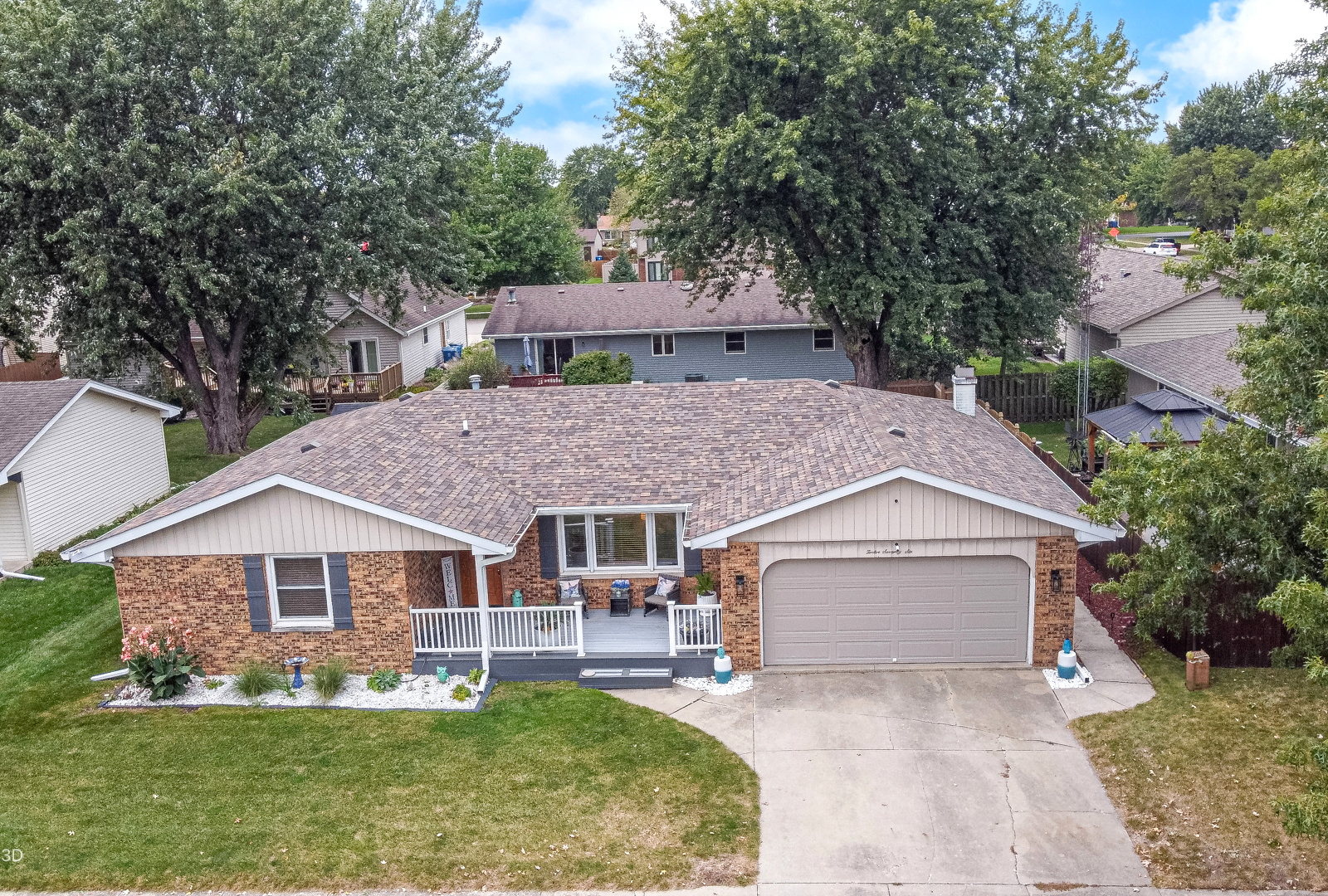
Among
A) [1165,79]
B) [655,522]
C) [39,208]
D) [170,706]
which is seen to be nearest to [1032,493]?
[655,522]

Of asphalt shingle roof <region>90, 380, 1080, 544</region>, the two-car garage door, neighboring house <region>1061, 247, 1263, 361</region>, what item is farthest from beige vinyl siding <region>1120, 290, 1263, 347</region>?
the two-car garage door

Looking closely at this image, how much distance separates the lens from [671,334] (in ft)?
129

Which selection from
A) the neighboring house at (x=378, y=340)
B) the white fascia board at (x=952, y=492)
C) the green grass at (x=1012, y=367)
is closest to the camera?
the white fascia board at (x=952, y=492)

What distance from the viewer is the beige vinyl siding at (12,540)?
21391mm

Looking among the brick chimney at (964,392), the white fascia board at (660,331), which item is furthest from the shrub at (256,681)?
the white fascia board at (660,331)

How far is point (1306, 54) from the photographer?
15.5 m

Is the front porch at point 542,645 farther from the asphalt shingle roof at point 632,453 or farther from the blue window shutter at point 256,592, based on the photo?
the blue window shutter at point 256,592

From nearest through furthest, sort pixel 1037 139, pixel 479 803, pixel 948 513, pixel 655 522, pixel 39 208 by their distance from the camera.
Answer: pixel 479 803, pixel 948 513, pixel 655 522, pixel 39 208, pixel 1037 139

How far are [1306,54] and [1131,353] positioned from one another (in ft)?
49.0

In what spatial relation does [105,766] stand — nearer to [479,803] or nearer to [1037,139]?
[479,803]

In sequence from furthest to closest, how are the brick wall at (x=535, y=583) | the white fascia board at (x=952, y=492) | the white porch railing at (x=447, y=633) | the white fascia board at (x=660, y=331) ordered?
the white fascia board at (x=660, y=331), the brick wall at (x=535, y=583), the white porch railing at (x=447, y=633), the white fascia board at (x=952, y=492)

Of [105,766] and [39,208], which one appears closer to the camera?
[105,766]

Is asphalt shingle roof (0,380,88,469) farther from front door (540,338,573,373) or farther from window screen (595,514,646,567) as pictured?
front door (540,338,573,373)

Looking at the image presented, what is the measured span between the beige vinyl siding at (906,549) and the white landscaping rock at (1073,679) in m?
1.60
